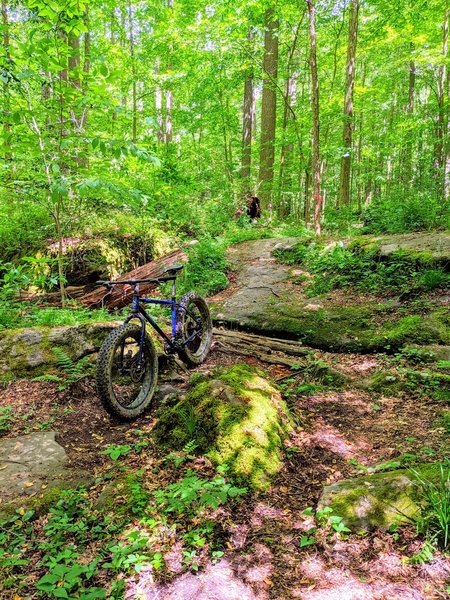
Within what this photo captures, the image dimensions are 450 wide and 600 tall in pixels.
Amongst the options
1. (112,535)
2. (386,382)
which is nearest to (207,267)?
(386,382)

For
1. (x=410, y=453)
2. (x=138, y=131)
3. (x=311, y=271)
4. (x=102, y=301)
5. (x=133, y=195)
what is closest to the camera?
(x=410, y=453)

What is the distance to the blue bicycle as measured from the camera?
367 cm

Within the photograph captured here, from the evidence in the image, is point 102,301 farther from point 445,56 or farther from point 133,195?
point 445,56

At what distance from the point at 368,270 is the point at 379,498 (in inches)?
223

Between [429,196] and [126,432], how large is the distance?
371 inches

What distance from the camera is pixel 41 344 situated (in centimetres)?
499

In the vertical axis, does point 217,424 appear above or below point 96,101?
below

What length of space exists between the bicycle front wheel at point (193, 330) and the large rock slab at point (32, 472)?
209cm

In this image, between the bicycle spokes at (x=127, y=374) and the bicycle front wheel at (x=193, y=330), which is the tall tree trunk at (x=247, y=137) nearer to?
the bicycle front wheel at (x=193, y=330)

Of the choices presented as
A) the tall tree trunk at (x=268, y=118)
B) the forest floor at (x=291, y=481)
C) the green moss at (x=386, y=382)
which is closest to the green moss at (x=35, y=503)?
the forest floor at (x=291, y=481)

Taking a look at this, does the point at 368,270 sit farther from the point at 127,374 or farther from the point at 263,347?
the point at 127,374

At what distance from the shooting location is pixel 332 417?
3.87 meters

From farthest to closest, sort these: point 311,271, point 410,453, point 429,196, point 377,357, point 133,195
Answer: point 429,196 → point 311,271 → point 377,357 → point 133,195 → point 410,453

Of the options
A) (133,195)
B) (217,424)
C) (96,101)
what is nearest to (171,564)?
(217,424)
